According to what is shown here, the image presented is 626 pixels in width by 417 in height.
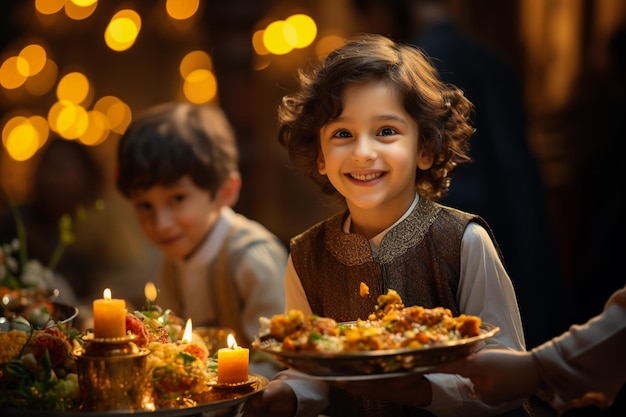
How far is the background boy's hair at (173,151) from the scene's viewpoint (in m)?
3.21

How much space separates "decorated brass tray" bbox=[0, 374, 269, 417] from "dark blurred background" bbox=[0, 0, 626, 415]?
59 cm

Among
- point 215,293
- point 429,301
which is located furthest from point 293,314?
point 215,293

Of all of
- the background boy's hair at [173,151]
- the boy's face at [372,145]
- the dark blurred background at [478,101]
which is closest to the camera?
the boy's face at [372,145]

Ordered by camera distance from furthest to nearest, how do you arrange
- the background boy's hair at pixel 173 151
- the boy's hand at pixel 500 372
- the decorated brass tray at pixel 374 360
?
1. the background boy's hair at pixel 173 151
2. the boy's hand at pixel 500 372
3. the decorated brass tray at pixel 374 360

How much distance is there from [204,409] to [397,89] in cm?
76

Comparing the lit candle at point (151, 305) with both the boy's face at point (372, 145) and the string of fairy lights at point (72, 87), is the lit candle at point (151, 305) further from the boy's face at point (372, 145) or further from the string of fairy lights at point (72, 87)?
the string of fairy lights at point (72, 87)

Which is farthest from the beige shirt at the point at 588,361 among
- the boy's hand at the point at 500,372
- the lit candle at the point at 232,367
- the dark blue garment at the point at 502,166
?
the dark blue garment at the point at 502,166

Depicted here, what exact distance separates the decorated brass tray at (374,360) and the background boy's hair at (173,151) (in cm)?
142

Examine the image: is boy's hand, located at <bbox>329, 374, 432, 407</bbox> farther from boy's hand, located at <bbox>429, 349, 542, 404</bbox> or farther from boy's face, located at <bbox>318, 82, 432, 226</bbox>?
boy's face, located at <bbox>318, 82, 432, 226</bbox>

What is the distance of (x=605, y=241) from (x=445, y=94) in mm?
2156

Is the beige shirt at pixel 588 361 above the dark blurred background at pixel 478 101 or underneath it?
underneath

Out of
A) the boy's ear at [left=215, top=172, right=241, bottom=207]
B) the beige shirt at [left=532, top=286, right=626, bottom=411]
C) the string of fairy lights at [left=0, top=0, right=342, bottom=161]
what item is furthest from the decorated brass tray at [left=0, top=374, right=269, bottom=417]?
the string of fairy lights at [left=0, top=0, right=342, bottom=161]

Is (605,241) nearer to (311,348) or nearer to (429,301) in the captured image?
(429,301)

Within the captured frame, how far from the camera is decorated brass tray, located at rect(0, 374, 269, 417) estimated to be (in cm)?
195
